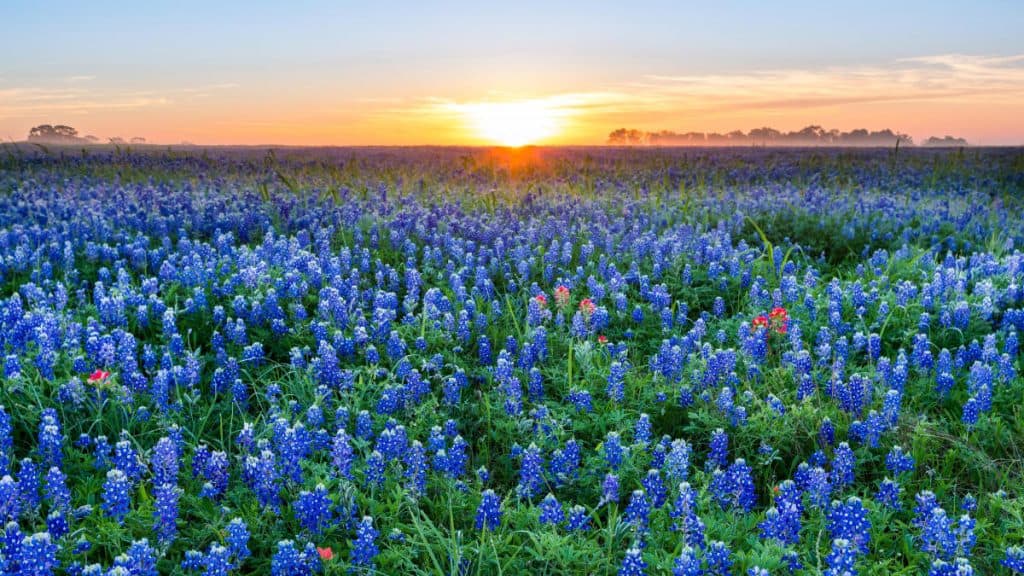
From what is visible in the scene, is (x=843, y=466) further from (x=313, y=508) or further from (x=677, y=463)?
(x=313, y=508)

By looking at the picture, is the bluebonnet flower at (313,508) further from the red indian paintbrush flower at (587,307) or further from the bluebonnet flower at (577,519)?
the red indian paintbrush flower at (587,307)

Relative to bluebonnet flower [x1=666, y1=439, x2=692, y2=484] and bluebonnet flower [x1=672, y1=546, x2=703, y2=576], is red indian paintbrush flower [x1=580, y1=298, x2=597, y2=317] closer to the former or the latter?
bluebonnet flower [x1=666, y1=439, x2=692, y2=484]

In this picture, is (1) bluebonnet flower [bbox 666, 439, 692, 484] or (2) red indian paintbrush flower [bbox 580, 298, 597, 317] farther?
(2) red indian paintbrush flower [bbox 580, 298, 597, 317]

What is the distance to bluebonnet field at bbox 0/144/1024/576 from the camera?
3291 mm

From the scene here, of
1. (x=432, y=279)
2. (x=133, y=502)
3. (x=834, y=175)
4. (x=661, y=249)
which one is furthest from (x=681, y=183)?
(x=133, y=502)

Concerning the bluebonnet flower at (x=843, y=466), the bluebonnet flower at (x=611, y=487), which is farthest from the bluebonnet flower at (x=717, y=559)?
the bluebonnet flower at (x=843, y=466)

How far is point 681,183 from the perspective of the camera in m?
13.8

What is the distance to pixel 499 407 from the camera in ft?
15.2

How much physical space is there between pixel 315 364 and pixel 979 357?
13.7 ft

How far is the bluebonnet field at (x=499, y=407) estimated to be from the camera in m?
3.29

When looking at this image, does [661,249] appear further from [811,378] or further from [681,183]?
[681,183]

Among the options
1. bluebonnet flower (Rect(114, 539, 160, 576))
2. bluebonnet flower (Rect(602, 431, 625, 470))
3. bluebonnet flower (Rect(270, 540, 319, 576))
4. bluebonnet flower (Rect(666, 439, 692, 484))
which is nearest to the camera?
bluebonnet flower (Rect(114, 539, 160, 576))

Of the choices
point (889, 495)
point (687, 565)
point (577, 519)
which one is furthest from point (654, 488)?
point (889, 495)

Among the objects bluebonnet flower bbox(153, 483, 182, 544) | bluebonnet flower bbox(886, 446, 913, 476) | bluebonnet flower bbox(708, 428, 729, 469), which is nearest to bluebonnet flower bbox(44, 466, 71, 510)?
bluebonnet flower bbox(153, 483, 182, 544)
